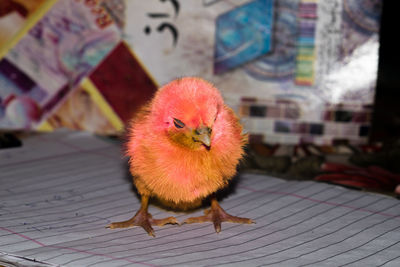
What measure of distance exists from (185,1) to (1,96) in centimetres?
66

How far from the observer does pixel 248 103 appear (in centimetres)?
138

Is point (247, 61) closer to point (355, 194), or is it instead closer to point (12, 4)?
point (355, 194)

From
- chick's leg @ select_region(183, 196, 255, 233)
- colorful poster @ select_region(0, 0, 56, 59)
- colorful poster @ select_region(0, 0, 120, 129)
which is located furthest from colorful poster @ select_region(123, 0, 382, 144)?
chick's leg @ select_region(183, 196, 255, 233)

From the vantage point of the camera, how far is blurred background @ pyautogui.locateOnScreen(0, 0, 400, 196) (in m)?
1.30

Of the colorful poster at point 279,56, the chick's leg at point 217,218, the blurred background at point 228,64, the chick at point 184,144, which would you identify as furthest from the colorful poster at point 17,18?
the chick's leg at point 217,218

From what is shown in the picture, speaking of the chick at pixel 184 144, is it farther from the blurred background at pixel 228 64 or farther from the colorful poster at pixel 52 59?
the colorful poster at pixel 52 59

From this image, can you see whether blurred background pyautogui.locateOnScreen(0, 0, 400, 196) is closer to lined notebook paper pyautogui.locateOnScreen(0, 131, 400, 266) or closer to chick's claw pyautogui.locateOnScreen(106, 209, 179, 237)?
lined notebook paper pyautogui.locateOnScreen(0, 131, 400, 266)

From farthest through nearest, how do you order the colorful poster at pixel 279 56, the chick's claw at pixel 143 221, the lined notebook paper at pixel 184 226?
the colorful poster at pixel 279 56, the chick's claw at pixel 143 221, the lined notebook paper at pixel 184 226

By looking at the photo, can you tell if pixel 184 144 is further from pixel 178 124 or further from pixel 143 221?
pixel 143 221

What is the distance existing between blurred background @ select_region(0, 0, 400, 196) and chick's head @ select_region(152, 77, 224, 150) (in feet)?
1.96

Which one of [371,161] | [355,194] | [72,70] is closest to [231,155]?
[355,194]

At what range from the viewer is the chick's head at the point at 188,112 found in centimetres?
67

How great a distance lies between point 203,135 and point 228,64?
74cm

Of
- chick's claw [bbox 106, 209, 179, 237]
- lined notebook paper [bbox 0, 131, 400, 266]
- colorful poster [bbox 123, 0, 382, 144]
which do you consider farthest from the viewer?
colorful poster [bbox 123, 0, 382, 144]
